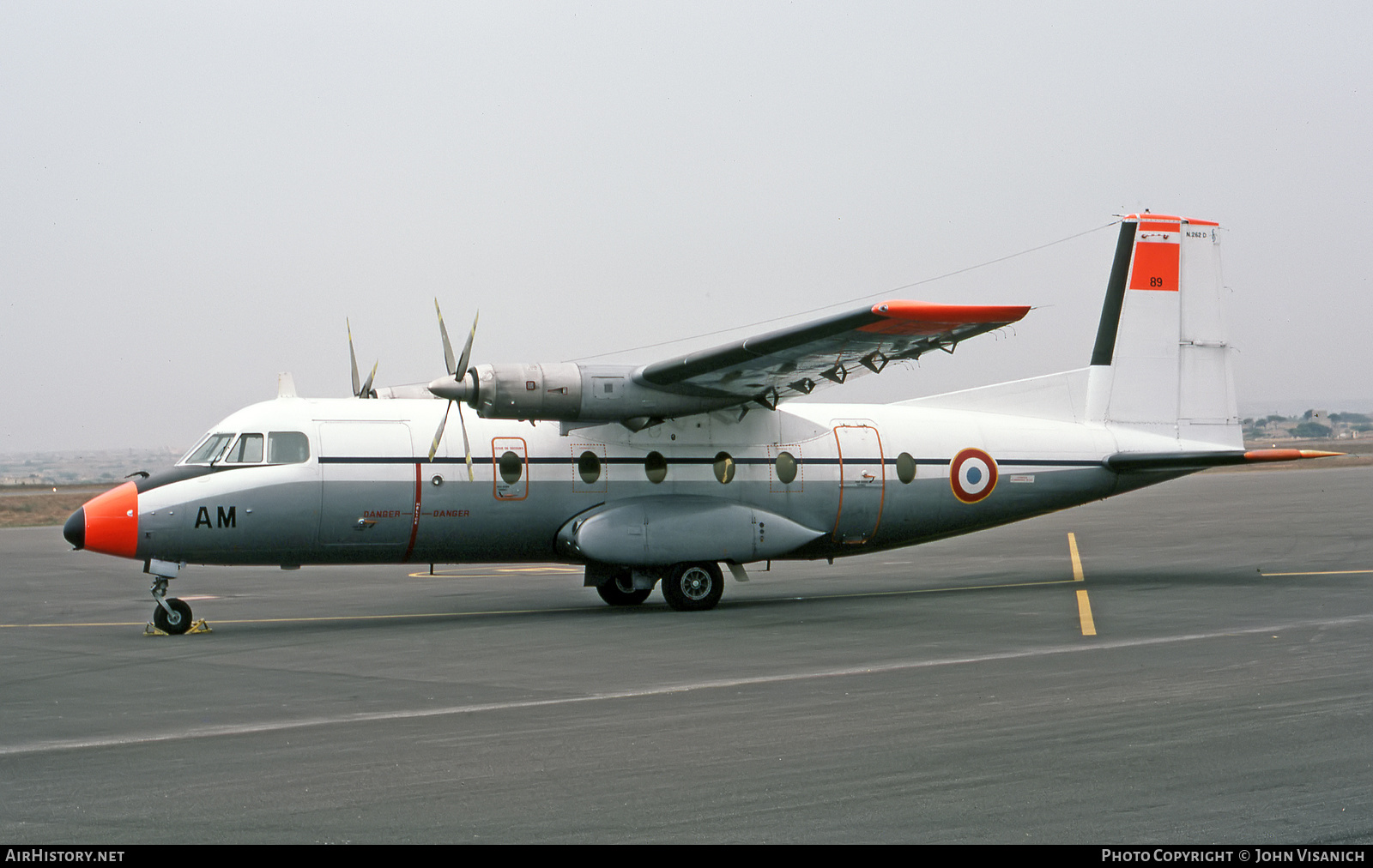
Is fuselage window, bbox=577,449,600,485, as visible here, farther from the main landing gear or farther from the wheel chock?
the wheel chock

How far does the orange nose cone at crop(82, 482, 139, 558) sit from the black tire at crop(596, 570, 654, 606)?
6641 mm

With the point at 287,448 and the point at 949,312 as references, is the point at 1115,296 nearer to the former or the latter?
the point at 949,312

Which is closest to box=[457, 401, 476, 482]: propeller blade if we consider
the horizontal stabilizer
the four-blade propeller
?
the four-blade propeller

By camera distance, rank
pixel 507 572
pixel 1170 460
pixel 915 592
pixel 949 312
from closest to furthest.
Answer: pixel 949 312 → pixel 915 592 → pixel 1170 460 → pixel 507 572

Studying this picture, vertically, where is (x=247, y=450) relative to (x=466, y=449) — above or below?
above

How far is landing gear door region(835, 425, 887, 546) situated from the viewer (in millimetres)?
17970

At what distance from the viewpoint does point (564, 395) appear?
1564cm

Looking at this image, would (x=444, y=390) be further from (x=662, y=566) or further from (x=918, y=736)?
(x=918, y=736)

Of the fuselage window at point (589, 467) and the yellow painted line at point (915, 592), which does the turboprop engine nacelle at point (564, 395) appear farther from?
the yellow painted line at point (915, 592)

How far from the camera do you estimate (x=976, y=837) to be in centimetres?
569

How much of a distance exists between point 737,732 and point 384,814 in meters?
2.86

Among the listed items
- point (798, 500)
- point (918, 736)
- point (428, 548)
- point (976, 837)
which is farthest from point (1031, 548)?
point (976, 837)

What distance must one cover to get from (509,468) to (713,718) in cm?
822

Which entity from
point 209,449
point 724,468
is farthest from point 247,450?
point 724,468
